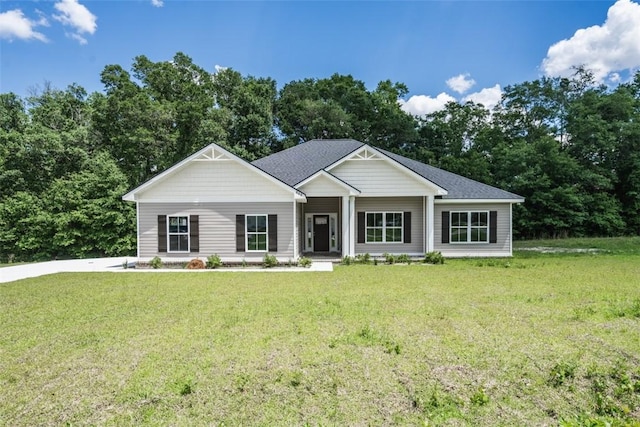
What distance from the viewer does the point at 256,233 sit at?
14.8 metres

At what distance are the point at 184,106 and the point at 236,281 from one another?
64.4 feet

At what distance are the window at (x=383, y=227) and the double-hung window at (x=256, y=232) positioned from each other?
4.87m

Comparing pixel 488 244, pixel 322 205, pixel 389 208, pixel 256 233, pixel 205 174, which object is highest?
pixel 205 174

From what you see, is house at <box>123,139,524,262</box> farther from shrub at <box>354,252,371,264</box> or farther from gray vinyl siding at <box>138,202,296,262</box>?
shrub at <box>354,252,371,264</box>

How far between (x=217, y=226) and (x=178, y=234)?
5.51 ft

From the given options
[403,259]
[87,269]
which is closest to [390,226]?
[403,259]

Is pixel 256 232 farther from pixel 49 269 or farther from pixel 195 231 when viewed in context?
pixel 49 269

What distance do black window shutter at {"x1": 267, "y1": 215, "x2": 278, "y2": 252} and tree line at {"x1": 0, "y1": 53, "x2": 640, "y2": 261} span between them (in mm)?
12646

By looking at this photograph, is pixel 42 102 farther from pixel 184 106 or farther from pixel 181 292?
pixel 181 292

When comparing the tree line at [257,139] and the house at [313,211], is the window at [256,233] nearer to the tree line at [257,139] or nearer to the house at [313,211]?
the house at [313,211]

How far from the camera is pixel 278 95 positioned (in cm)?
3631

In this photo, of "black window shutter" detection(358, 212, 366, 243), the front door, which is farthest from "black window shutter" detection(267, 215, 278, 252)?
"black window shutter" detection(358, 212, 366, 243)

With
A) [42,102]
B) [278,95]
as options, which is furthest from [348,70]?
[42,102]

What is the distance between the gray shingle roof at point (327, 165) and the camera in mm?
16531
